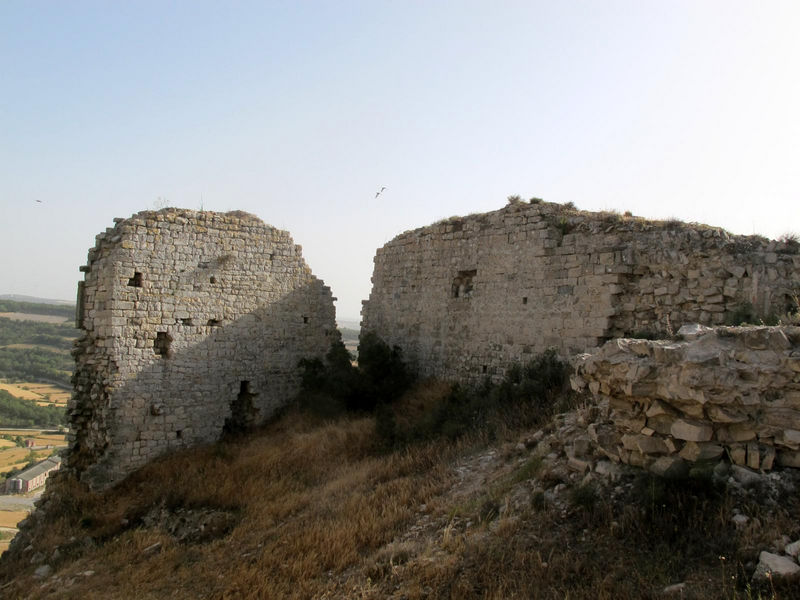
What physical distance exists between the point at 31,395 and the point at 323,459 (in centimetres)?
5725

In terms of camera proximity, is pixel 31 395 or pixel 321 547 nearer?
pixel 321 547

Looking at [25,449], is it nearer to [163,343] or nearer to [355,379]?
[163,343]

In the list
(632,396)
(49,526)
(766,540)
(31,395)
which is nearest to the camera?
Result: (766,540)

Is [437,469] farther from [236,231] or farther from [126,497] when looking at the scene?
[236,231]

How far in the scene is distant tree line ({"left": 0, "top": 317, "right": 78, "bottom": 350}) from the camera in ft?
242

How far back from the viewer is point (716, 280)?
23.2ft

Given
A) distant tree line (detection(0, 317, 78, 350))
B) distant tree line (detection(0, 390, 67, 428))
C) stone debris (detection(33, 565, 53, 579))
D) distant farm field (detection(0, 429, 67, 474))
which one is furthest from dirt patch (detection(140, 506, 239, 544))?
distant tree line (detection(0, 317, 78, 350))

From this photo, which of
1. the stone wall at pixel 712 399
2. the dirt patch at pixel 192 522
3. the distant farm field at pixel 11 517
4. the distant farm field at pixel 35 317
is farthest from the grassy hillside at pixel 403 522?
the distant farm field at pixel 35 317

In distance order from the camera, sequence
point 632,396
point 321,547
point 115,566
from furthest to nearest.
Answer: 1. point 115,566
2. point 321,547
3. point 632,396

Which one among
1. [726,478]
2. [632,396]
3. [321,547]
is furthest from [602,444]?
[321,547]

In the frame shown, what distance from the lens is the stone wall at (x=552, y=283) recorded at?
6992 millimetres

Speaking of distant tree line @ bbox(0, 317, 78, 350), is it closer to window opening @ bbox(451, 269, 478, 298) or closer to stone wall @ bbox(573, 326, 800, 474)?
window opening @ bbox(451, 269, 478, 298)

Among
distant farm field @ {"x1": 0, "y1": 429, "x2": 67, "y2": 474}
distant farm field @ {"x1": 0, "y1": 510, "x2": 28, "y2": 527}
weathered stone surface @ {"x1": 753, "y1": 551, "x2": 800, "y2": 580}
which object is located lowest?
distant farm field @ {"x1": 0, "y1": 429, "x2": 67, "y2": 474}

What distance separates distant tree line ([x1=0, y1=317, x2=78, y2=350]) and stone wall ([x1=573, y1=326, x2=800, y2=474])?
3136 inches
